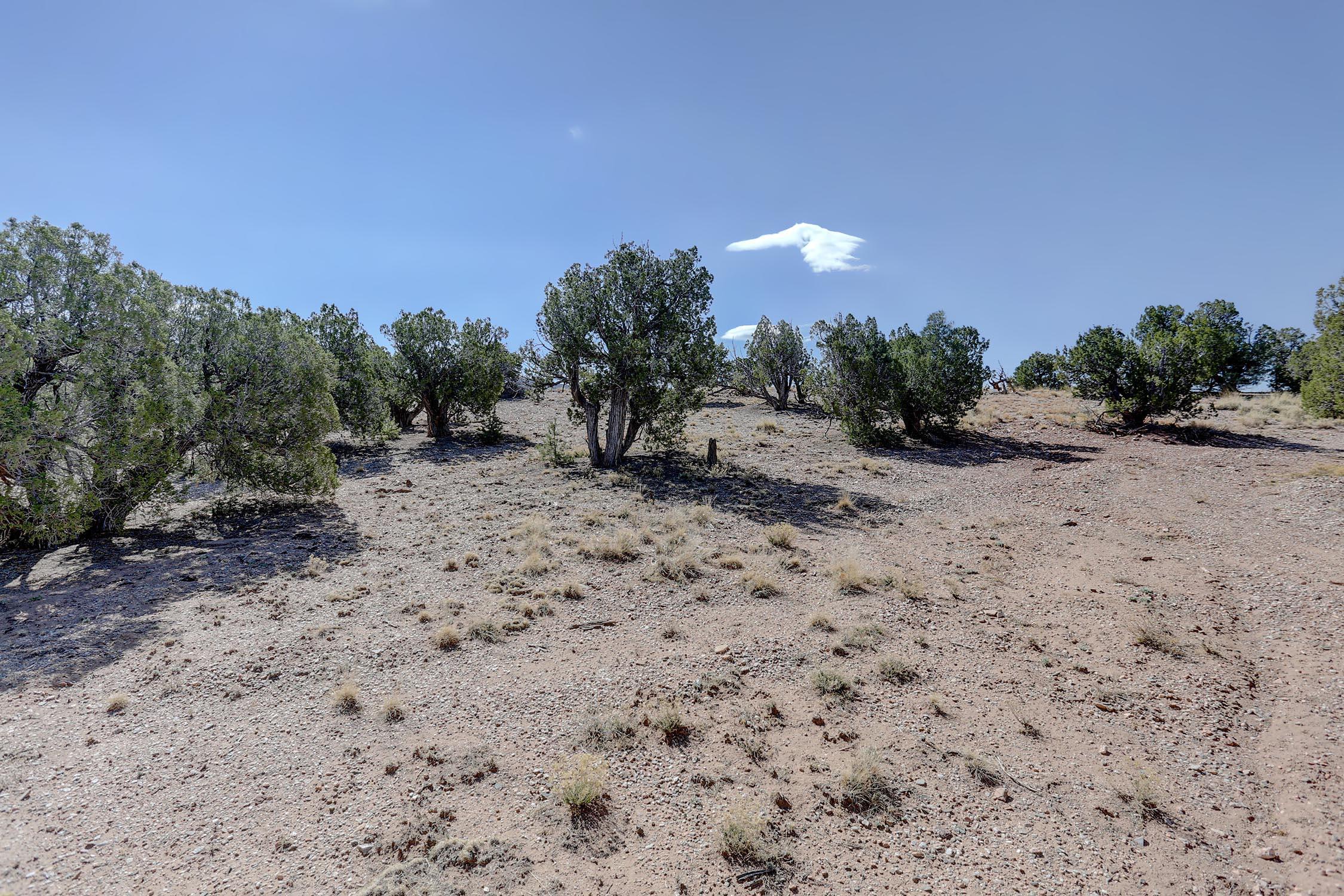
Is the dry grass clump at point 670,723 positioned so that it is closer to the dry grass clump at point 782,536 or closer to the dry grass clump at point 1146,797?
the dry grass clump at point 1146,797

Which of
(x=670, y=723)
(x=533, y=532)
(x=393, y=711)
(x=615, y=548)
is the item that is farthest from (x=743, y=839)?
(x=533, y=532)

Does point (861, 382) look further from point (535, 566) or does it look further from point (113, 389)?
point (113, 389)

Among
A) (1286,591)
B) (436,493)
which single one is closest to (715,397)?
(436,493)

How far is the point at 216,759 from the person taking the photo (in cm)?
637

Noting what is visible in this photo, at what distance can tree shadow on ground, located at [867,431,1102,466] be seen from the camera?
2338cm

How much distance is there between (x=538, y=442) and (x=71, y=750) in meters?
22.9

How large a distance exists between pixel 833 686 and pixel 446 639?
19.2ft

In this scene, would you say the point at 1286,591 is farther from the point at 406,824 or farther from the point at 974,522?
the point at 406,824

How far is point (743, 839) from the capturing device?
5.19 meters

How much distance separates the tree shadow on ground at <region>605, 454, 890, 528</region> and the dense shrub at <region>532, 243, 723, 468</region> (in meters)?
2.37

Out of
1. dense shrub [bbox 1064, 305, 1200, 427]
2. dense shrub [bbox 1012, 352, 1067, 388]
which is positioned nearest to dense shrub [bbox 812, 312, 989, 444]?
dense shrub [bbox 1064, 305, 1200, 427]

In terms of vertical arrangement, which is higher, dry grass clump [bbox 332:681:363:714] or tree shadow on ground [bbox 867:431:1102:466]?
tree shadow on ground [bbox 867:431:1102:466]

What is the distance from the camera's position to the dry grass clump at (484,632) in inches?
363

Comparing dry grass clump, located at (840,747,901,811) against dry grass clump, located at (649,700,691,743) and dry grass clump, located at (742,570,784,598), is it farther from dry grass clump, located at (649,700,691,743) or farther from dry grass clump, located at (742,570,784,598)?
dry grass clump, located at (742,570,784,598)
